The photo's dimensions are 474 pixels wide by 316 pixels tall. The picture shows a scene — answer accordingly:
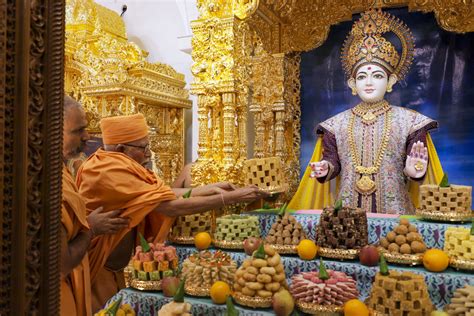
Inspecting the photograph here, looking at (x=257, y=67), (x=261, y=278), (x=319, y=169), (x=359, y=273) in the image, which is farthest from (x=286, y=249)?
(x=257, y=67)

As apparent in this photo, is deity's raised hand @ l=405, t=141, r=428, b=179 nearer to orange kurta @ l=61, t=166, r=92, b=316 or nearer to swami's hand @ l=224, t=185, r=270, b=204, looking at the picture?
swami's hand @ l=224, t=185, r=270, b=204

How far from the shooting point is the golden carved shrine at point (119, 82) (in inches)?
190

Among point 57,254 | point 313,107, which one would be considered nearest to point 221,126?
point 313,107

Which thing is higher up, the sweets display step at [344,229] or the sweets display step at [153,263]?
the sweets display step at [344,229]

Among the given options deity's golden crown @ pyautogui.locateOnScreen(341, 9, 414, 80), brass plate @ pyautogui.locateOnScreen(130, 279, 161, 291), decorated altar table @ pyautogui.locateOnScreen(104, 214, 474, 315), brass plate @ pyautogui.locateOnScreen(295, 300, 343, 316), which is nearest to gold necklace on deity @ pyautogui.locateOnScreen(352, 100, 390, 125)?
deity's golden crown @ pyautogui.locateOnScreen(341, 9, 414, 80)

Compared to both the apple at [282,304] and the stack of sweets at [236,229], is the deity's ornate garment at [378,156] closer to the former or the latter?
the stack of sweets at [236,229]

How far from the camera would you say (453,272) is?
2.51 meters

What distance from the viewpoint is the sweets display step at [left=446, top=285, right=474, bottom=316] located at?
2033 millimetres

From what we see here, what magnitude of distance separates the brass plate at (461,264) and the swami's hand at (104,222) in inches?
71.9

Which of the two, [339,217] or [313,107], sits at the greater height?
[313,107]

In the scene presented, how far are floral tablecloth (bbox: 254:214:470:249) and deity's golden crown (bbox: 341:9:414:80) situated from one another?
4.44 feet

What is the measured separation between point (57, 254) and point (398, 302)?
1.53 metres

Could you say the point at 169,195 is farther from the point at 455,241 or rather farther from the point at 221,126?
the point at 455,241

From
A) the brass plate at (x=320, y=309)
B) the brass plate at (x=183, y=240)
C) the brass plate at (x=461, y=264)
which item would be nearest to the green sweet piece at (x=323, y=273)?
the brass plate at (x=320, y=309)
